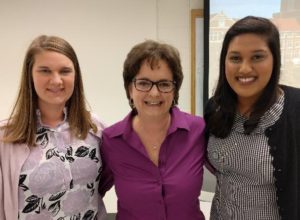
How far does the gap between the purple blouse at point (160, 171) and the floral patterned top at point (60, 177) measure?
121 millimetres

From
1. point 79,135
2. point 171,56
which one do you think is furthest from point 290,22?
point 79,135

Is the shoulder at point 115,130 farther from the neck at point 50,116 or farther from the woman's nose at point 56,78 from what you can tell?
the woman's nose at point 56,78

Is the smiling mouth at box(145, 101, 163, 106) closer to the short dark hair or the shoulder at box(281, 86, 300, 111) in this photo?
the short dark hair

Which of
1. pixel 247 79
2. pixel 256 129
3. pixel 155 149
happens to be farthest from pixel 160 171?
pixel 247 79

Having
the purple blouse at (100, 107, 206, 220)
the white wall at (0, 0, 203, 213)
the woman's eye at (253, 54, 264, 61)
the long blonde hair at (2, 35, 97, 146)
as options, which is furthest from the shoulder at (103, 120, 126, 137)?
the white wall at (0, 0, 203, 213)

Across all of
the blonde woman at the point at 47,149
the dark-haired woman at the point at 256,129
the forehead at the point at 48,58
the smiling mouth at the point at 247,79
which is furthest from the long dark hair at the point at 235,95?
the forehead at the point at 48,58

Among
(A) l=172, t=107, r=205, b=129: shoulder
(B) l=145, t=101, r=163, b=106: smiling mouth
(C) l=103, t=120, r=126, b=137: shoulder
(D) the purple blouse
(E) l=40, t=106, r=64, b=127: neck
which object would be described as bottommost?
(D) the purple blouse

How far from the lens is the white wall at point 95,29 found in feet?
9.87

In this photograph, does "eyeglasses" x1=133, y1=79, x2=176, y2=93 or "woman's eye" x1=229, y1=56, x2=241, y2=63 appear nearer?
"woman's eye" x1=229, y1=56, x2=241, y2=63

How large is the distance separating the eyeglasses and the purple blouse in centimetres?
19

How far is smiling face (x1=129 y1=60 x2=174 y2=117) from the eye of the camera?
5.17ft

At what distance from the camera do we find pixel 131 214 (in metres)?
1.66

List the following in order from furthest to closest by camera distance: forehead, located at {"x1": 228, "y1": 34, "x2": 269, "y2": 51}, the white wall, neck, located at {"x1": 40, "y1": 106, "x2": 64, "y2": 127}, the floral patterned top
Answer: the white wall < neck, located at {"x1": 40, "y1": 106, "x2": 64, "y2": 127} < the floral patterned top < forehead, located at {"x1": 228, "y1": 34, "x2": 269, "y2": 51}

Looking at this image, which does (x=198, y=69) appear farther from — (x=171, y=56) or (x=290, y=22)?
(x=171, y=56)
